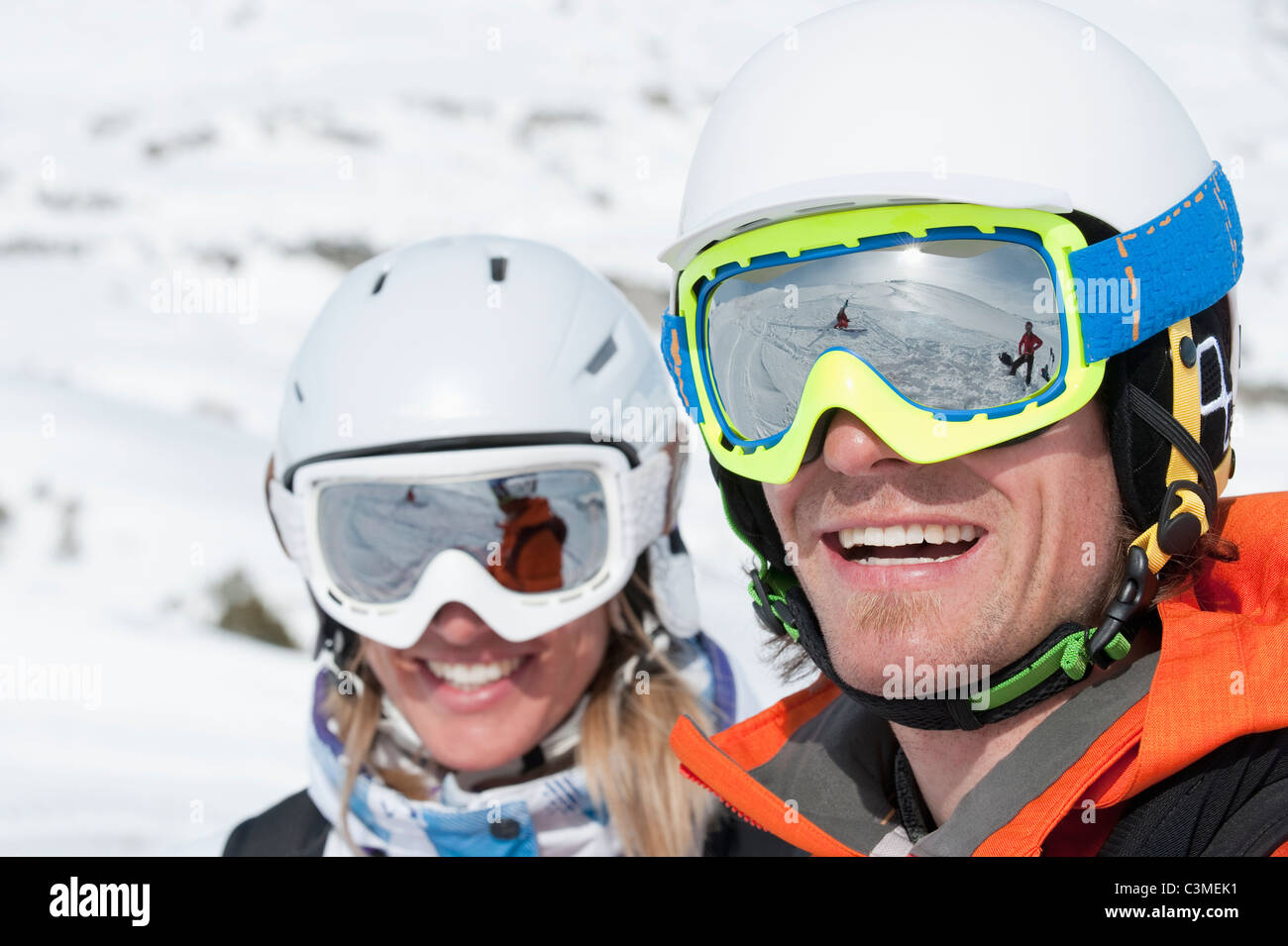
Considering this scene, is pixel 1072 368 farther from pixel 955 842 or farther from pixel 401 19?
pixel 401 19

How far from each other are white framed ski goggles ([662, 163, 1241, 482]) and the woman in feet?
4.26

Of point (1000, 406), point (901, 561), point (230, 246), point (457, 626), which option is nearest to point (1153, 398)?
point (1000, 406)

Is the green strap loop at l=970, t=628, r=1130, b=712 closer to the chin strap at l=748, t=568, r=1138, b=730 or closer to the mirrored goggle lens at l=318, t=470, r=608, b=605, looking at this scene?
the chin strap at l=748, t=568, r=1138, b=730

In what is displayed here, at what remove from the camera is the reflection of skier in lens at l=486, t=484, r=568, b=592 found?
3275 millimetres

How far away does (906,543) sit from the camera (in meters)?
2.02

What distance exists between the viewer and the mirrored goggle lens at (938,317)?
1.93 metres

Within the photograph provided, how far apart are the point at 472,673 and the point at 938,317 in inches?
75.5

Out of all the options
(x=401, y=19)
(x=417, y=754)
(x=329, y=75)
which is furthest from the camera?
(x=401, y=19)

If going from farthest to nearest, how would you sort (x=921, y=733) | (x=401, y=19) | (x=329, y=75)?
(x=401, y=19) < (x=329, y=75) < (x=921, y=733)

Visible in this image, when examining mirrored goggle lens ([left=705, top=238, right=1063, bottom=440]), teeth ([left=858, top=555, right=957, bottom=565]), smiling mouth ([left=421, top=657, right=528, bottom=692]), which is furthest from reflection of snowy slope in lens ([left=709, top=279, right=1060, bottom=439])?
smiling mouth ([left=421, top=657, right=528, bottom=692])

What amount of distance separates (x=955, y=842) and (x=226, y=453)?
38.9 feet

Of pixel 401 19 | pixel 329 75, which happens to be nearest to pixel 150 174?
pixel 329 75

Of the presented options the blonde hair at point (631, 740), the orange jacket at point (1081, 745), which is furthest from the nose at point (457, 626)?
the orange jacket at point (1081, 745)
